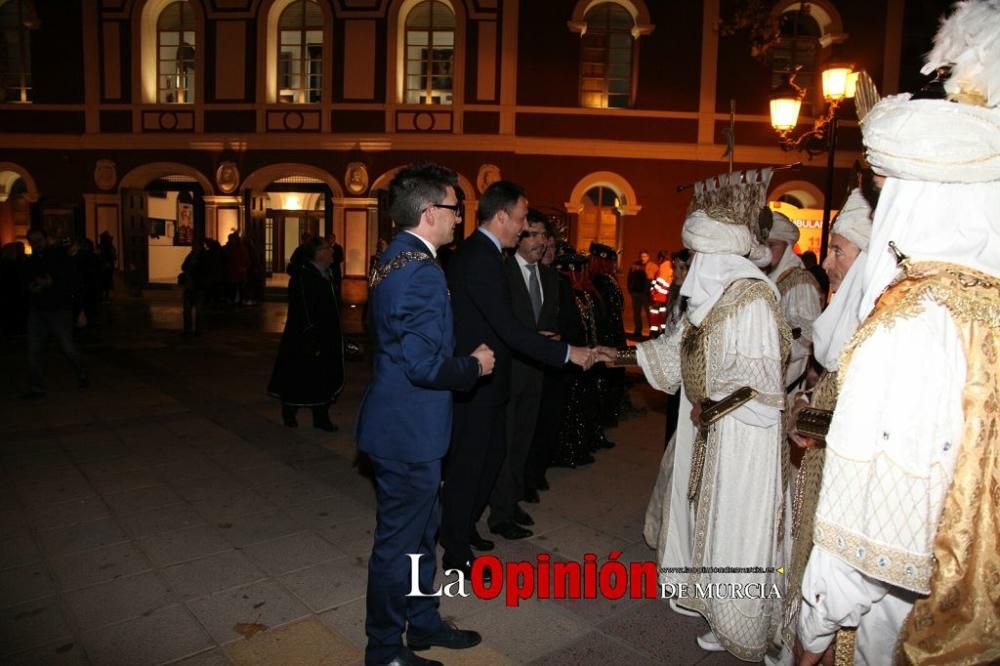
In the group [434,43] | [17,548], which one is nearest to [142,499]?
[17,548]

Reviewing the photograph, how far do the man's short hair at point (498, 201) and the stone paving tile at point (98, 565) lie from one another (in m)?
2.64

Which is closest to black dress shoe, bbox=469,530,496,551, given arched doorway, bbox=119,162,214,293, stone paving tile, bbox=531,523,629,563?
stone paving tile, bbox=531,523,629,563

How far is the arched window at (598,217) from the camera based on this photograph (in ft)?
56.9

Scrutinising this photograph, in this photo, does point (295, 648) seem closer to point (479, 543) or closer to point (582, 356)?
point (479, 543)

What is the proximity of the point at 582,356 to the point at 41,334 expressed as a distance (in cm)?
669

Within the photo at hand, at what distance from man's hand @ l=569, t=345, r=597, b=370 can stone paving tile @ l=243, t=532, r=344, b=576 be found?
68.7 inches

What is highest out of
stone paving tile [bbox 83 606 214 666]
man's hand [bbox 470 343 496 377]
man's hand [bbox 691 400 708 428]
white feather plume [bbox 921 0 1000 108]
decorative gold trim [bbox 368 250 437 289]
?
white feather plume [bbox 921 0 1000 108]

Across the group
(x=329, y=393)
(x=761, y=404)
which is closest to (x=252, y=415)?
(x=329, y=393)

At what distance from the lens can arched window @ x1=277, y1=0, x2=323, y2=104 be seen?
18.1 metres

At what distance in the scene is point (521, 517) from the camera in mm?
4477

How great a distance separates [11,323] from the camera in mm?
11938

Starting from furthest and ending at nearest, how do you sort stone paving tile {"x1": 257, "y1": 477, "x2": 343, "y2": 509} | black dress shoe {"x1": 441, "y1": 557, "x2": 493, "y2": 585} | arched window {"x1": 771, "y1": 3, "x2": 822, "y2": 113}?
1. arched window {"x1": 771, "y1": 3, "x2": 822, "y2": 113}
2. stone paving tile {"x1": 257, "y1": 477, "x2": 343, "y2": 509}
3. black dress shoe {"x1": 441, "y1": 557, "x2": 493, "y2": 585}

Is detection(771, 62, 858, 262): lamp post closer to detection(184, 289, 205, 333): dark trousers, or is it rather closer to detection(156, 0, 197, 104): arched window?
detection(184, 289, 205, 333): dark trousers

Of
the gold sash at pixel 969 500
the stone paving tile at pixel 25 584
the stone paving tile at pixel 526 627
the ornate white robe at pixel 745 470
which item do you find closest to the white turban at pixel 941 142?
the gold sash at pixel 969 500
